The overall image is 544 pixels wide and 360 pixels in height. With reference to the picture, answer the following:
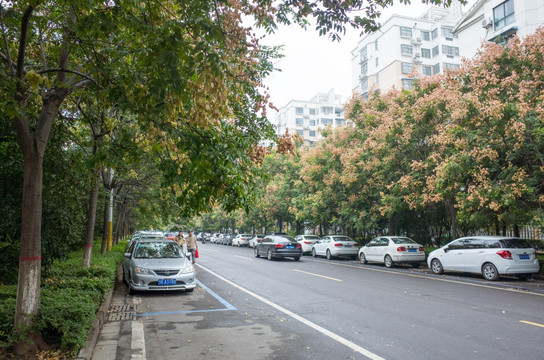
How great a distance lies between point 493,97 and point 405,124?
463cm

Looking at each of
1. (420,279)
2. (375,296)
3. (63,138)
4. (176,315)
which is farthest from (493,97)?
(63,138)

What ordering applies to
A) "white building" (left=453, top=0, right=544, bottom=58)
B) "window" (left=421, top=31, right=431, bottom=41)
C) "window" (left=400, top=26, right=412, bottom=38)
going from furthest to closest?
"window" (left=421, top=31, right=431, bottom=41), "window" (left=400, top=26, right=412, bottom=38), "white building" (left=453, top=0, right=544, bottom=58)

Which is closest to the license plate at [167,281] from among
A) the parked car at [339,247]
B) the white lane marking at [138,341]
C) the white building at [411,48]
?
the white lane marking at [138,341]

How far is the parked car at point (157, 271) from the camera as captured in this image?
9.60 m

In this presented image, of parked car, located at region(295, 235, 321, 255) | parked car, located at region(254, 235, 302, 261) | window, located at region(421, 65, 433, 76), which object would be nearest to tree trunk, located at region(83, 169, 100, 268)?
parked car, located at region(254, 235, 302, 261)

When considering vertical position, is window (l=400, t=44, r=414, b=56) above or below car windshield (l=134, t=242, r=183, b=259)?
above

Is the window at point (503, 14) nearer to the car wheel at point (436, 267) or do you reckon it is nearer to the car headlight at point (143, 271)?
the car wheel at point (436, 267)

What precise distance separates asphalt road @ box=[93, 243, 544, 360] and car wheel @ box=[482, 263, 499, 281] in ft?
2.77

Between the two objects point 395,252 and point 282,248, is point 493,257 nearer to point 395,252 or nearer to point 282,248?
point 395,252

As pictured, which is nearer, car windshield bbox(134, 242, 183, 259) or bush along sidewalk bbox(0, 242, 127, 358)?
bush along sidewalk bbox(0, 242, 127, 358)

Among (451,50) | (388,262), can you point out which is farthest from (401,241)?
(451,50)

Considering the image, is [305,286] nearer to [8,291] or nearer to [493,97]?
[8,291]

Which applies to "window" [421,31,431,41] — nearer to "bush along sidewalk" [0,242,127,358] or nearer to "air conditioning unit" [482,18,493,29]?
"air conditioning unit" [482,18,493,29]

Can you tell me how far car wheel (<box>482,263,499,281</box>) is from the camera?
12.4 meters
